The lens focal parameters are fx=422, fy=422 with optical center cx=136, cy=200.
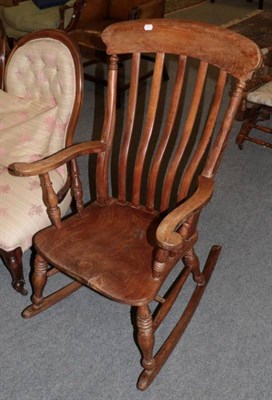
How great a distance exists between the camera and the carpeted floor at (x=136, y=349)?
60.4 inches

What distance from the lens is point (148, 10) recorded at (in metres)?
3.16

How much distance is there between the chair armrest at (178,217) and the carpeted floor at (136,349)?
0.67 metres

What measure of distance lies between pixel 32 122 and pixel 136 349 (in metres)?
1.03

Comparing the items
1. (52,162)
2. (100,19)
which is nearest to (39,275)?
(52,162)

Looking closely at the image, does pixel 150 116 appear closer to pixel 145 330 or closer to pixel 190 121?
pixel 190 121

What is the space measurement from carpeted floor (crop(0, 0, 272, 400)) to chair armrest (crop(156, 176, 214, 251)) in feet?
2.21

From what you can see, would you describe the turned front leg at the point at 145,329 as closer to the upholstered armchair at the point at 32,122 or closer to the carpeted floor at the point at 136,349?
the carpeted floor at the point at 136,349

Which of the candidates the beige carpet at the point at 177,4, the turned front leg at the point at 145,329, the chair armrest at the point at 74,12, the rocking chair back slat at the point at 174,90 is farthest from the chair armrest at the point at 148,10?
the beige carpet at the point at 177,4

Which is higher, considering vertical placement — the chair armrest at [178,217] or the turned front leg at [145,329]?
the chair armrest at [178,217]

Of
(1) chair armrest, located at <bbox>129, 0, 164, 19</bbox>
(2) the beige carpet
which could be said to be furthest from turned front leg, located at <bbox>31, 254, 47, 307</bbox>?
(2) the beige carpet

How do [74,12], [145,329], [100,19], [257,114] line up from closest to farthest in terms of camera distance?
[145,329] < [257,114] < [74,12] < [100,19]

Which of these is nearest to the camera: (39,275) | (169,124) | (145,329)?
(145,329)

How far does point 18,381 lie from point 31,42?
1.37 meters

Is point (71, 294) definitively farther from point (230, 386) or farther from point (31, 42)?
point (31, 42)
